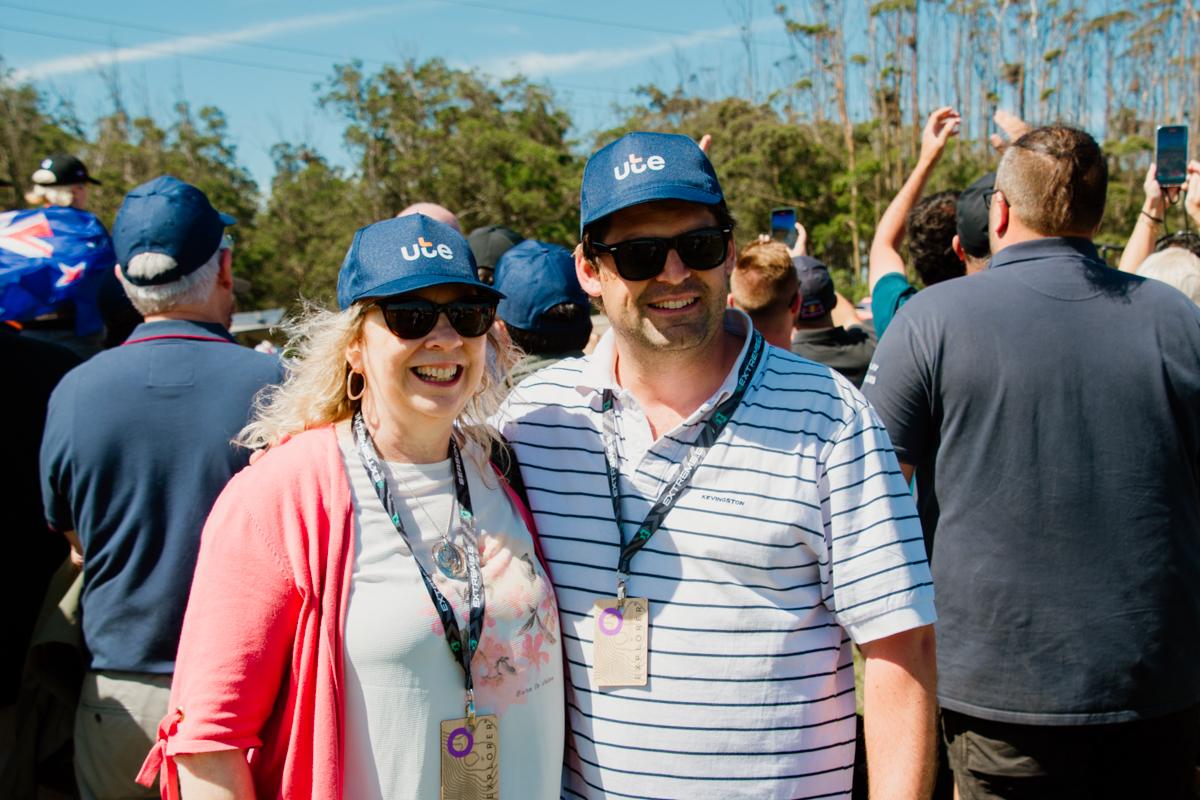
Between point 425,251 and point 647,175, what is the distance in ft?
1.61

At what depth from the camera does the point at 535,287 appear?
3.52 metres

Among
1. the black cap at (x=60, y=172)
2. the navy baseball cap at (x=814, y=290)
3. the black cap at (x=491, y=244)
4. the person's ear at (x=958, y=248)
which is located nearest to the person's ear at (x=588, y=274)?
the person's ear at (x=958, y=248)

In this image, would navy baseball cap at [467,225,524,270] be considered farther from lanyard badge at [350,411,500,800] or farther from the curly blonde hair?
lanyard badge at [350,411,500,800]

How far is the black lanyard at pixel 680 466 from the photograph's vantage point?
187 centimetres

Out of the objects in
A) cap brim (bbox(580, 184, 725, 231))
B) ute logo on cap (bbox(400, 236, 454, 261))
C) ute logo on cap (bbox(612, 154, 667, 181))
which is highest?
ute logo on cap (bbox(612, 154, 667, 181))

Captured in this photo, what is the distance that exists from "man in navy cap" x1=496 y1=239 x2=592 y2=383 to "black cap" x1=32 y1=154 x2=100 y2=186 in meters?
3.38

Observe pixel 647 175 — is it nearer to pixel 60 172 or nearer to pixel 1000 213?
pixel 1000 213

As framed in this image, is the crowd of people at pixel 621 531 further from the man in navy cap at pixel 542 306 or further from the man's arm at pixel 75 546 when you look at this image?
the man in navy cap at pixel 542 306

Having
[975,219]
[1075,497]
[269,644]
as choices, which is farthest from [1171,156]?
[269,644]

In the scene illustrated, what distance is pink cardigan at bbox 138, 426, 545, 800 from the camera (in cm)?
157

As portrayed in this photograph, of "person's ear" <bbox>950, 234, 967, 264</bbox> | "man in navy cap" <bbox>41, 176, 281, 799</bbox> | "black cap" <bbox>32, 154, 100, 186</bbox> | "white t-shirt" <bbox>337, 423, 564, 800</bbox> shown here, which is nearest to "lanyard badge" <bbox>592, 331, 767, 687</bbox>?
"white t-shirt" <bbox>337, 423, 564, 800</bbox>

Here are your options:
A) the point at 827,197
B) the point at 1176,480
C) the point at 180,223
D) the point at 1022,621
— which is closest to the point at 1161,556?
the point at 1176,480

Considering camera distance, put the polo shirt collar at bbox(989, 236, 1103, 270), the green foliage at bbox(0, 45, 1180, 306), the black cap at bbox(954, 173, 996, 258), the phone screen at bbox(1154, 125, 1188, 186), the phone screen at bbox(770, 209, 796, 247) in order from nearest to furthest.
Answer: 1. the polo shirt collar at bbox(989, 236, 1103, 270)
2. the black cap at bbox(954, 173, 996, 258)
3. the phone screen at bbox(1154, 125, 1188, 186)
4. the phone screen at bbox(770, 209, 796, 247)
5. the green foliage at bbox(0, 45, 1180, 306)

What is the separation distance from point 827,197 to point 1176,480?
20.8 metres
